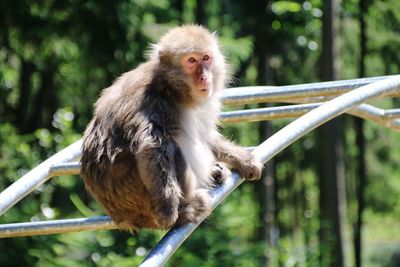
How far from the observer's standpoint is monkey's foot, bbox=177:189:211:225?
449 centimetres

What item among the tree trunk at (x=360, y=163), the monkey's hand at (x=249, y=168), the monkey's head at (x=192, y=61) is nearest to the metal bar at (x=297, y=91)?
the monkey's head at (x=192, y=61)

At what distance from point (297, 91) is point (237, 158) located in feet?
1.57

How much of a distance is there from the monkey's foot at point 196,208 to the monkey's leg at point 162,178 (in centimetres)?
4

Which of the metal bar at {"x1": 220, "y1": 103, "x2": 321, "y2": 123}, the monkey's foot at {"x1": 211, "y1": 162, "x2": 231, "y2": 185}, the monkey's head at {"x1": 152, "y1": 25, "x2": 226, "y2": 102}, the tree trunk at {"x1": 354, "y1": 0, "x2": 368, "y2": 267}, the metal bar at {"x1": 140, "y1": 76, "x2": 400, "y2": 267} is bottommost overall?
the tree trunk at {"x1": 354, "y1": 0, "x2": 368, "y2": 267}

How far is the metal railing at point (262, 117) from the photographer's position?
434cm

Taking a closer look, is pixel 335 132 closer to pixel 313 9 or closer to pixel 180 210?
pixel 313 9

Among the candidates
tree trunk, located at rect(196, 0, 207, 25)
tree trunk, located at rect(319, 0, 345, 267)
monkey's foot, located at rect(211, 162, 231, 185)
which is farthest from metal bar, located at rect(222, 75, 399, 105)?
tree trunk, located at rect(196, 0, 207, 25)

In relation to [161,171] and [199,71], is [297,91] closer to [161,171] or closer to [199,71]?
[199,71]

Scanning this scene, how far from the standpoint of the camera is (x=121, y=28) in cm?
1141

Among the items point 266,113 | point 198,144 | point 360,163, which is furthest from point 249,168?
point 360,163

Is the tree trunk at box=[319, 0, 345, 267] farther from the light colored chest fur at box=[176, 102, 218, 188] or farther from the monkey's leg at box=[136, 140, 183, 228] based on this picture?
the monkey's leg at box=[136, 140, 183, 228]

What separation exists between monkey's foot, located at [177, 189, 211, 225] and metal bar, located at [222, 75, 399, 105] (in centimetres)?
69

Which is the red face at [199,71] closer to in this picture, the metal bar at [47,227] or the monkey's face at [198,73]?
the monkey's face at [198,73]

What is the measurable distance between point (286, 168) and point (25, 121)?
23.3ft
